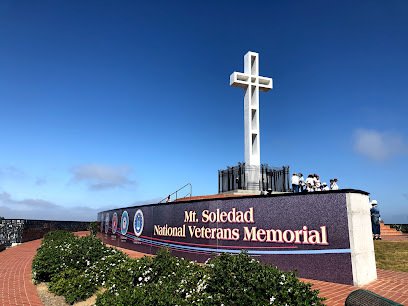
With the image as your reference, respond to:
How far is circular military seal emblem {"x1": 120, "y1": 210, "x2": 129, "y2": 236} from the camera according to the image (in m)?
18.7

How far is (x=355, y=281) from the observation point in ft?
25.8

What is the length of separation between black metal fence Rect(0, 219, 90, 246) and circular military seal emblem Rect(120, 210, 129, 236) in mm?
10887

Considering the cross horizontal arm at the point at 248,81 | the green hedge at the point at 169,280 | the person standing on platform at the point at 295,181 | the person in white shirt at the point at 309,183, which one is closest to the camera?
the green hedge at the point at 169,280

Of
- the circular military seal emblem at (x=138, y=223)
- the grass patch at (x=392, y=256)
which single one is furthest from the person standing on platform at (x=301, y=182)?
the circular military seal emblem at (x=138, y=223)

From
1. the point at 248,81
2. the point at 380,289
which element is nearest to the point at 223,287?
the point at 380,289

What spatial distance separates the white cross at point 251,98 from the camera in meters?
19.3

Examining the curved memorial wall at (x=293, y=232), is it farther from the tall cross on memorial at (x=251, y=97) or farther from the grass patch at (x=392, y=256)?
the tall cross on memorial at (x=251, y=97)

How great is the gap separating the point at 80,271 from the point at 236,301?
270 inches

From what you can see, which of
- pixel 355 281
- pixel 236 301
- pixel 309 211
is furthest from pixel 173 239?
pixel 236 301

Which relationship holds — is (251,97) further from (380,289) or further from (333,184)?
(380,289)

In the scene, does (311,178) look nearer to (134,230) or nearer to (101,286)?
(134,230)

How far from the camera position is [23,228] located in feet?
87.4

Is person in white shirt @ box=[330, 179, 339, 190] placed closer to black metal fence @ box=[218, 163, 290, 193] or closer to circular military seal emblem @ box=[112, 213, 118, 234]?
black metal fence @ box=[218, 163, 290, 193]

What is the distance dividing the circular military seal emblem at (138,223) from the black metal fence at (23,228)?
13.3m
